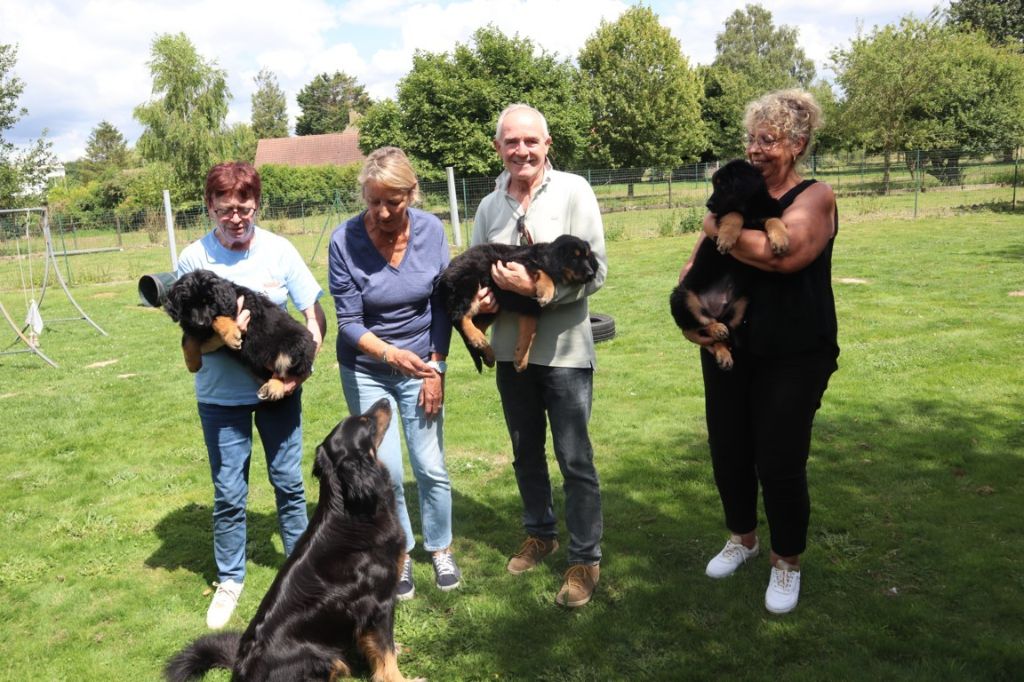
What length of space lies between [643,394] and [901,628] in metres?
4.11

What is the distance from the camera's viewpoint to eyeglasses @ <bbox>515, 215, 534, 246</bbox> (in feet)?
11.7

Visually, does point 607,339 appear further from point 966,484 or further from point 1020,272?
point 1020,272

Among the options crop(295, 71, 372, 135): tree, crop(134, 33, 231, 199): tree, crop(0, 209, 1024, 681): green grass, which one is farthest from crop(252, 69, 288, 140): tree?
crop(0, 209, 1024, 681): green grass

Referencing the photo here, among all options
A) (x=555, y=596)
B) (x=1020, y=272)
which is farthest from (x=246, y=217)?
(x=1020, y=272)

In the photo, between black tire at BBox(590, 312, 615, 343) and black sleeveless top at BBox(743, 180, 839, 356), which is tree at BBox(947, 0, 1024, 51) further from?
black sleeveless top at BBox(743, 180, 839, 356)

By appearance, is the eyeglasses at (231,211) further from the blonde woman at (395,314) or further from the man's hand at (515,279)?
the man's hand at (515,279)

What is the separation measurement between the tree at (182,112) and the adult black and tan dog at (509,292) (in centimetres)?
4312

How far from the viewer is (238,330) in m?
3.53

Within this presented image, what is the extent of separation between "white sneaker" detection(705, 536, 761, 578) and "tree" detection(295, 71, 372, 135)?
91346mm

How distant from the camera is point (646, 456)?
18.9 ft

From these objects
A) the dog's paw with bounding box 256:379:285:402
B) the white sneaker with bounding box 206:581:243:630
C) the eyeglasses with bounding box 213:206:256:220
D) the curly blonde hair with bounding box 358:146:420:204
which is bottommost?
the white sneaker with bounding box 206:581:243:630

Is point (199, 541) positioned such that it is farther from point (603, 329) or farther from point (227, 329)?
point (603, 329)

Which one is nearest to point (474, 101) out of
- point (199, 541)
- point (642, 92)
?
point (642, 92)

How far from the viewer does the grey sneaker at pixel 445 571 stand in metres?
4.06
